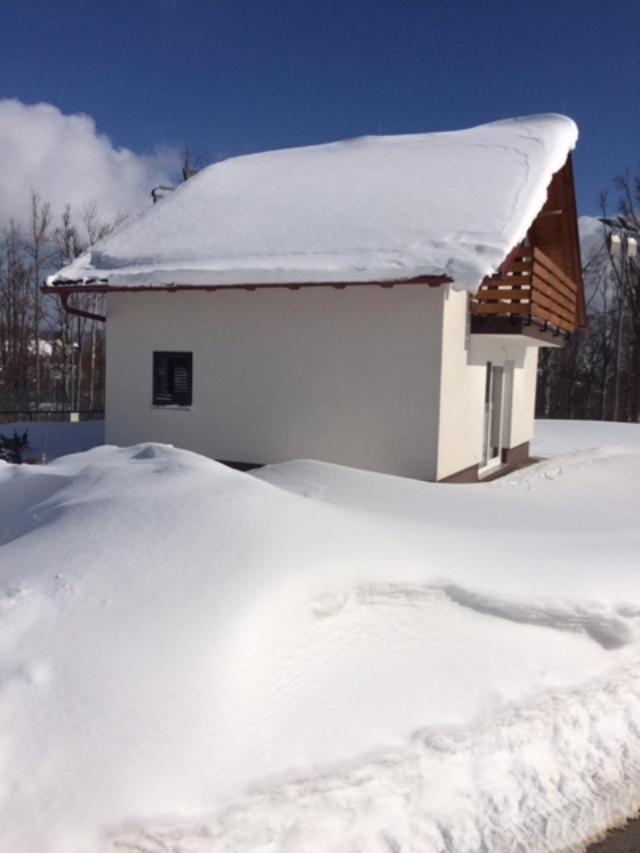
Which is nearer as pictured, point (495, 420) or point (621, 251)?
point (495, 420)

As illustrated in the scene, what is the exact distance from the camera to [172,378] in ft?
37.0

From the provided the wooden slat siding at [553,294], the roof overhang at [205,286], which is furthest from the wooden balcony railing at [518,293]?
the roof overhang at [205,286]

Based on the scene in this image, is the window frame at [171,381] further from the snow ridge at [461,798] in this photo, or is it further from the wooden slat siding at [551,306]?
the snow ridge at [461,798]

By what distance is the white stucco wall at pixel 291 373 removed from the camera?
961cm

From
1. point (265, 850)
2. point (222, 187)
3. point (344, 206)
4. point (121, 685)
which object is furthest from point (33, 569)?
point (222, 187)

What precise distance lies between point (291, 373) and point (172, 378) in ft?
6.87

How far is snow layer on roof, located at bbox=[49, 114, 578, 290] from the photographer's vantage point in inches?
377

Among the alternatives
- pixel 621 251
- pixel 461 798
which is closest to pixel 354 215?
pixel 461 798

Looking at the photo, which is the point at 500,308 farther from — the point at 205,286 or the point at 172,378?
the point at 172,378

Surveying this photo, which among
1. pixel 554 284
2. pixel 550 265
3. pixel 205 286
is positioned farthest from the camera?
pixel 554 284

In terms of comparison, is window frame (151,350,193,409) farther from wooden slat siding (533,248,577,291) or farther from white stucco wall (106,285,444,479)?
wooden slat siding (533,248,577,291)

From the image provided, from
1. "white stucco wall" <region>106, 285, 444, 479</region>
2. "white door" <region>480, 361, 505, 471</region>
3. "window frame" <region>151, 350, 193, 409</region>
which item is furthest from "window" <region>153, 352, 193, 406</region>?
"white door" <region>480, 361, 505, 471</region>

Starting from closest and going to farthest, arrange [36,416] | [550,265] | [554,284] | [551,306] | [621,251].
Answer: [550,265], [551,306], [554,284], [36,416], [621,251]

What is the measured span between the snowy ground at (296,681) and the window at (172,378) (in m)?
5.69
